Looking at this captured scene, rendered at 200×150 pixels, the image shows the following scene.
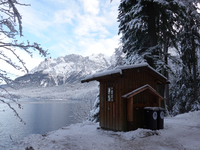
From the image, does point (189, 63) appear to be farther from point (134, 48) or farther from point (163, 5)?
point (163, 5)

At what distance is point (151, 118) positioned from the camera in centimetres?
842

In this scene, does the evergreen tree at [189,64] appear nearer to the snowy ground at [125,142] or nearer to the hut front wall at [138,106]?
the hut front wall at [138,106]

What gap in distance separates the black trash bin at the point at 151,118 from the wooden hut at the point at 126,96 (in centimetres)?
25

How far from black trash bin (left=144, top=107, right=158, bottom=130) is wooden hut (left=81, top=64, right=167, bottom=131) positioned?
251mm

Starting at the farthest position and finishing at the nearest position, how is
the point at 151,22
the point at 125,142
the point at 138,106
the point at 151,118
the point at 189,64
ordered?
the point at 189,64
the point at 151,22
the point at 138,106
the point at 151,118
the point at 125,142

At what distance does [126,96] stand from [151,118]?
181cm

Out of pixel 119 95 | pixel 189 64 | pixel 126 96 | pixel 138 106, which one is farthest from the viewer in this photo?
pixel 189 64

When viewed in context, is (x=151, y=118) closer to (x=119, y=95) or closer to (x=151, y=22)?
(x=119, y=95)

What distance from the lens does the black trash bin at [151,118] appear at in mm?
8375

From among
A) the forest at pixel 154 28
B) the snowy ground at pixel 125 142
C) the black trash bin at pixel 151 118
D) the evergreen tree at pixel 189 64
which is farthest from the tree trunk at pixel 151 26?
the snowy ground at pixel 125 142

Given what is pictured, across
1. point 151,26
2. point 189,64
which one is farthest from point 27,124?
point 151,26

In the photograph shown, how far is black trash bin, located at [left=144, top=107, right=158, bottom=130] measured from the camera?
27.5 ft

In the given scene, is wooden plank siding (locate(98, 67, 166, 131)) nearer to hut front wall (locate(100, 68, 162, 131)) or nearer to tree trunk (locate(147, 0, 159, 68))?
hut front wall (locate(100, 68, 162, 131))

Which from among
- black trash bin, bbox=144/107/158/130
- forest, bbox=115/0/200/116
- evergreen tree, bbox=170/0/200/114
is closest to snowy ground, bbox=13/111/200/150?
black trash bin, bbox=144/107/158/130
